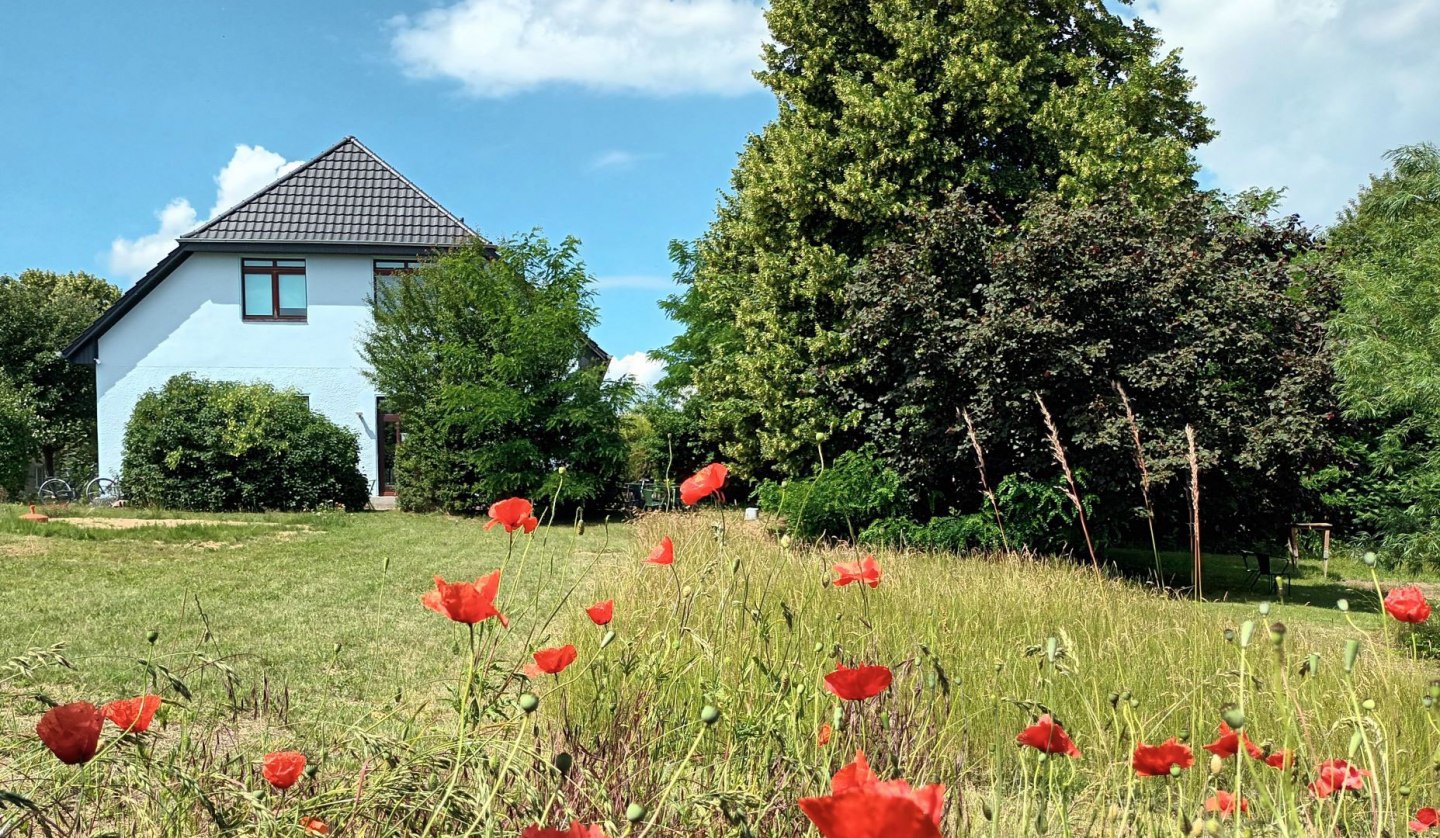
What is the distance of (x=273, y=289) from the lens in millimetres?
20219

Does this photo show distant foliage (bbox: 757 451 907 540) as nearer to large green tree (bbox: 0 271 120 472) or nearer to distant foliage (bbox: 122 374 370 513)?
distant foliage (bbox: 122 374 370 513)

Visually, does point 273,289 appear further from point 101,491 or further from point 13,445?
point 13,445

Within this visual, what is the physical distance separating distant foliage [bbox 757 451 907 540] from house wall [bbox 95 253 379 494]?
12393 mm

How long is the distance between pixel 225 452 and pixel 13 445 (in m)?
5.26

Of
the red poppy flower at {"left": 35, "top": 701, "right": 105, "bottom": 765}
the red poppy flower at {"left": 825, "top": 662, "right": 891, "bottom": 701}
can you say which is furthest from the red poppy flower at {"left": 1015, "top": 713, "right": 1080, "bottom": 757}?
the red poppy flower at {"left": 35, "top": 701, "right": 105, "bottom": 765}

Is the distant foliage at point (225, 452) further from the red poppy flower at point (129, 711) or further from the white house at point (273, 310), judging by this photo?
the red poppy flower at point (129, 711)

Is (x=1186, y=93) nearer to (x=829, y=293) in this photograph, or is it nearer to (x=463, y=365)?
(x=829, y=293)

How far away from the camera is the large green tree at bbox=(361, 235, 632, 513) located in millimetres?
14875

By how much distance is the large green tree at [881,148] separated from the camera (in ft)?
41.8

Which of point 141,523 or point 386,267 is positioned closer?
point 141,523

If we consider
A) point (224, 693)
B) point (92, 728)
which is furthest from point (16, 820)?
point (224, 693)

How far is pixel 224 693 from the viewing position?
13.4ft

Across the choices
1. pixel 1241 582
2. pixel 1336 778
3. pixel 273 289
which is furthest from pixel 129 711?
pixel 273 289

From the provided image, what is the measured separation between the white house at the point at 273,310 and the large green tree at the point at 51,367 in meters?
7.22
